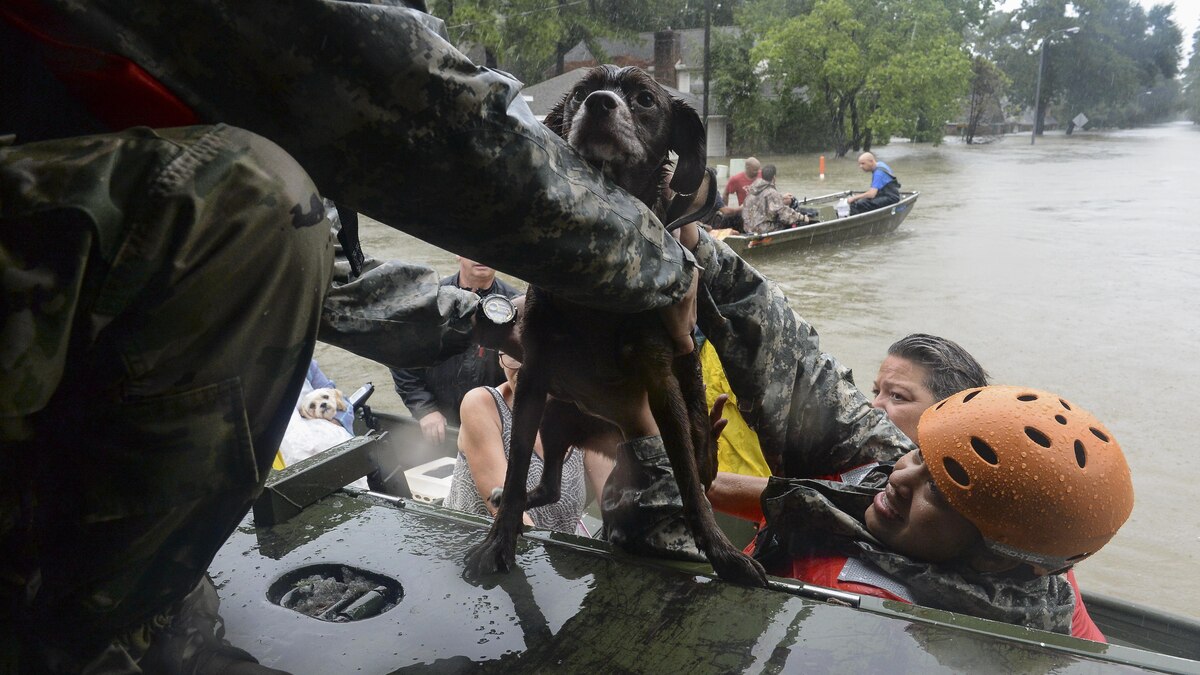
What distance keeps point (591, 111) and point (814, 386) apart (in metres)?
1.45

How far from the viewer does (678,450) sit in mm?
2170

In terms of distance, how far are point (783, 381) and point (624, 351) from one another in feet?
3.18

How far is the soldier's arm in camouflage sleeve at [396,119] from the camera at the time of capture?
1.44 meters

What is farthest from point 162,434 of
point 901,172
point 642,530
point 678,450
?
point 901,172

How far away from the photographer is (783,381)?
2988 mm

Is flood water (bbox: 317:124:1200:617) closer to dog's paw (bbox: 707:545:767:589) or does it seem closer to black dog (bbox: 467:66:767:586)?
dog's paw (bbox: 707:545:767:589)

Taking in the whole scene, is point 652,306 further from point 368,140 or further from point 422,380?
point 422,380

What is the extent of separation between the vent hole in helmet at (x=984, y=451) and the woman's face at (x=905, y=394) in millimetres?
939

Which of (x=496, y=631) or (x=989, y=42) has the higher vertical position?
(x=989, y=42)

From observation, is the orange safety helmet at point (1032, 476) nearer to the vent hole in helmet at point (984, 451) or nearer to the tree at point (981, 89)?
the vent hole in helmet at point (984, 451)

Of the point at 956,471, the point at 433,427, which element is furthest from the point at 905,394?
the point at 433,427

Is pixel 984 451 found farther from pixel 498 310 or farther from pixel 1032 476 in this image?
pixel 498 310

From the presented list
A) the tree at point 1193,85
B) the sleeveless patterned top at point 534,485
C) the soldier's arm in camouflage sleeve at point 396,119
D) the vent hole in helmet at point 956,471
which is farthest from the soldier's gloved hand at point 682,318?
the tree at point 1193,85

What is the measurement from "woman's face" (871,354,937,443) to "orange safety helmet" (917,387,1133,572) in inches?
33.6
